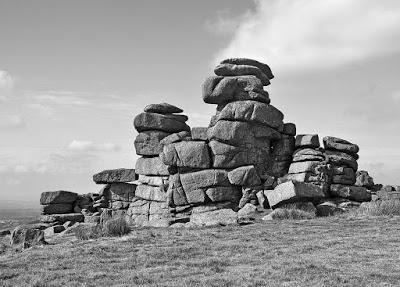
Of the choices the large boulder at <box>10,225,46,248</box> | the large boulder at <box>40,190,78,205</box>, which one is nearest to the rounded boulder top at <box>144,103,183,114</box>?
the large boulder at <box>40,190,78,205</box>

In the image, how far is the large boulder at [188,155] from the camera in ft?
157

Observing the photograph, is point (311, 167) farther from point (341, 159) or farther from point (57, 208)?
point (57, 208)

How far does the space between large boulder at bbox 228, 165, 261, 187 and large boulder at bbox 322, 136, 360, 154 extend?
9.92m

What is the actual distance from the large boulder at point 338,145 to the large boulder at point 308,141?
49.1 inches

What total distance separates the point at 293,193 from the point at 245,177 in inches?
310

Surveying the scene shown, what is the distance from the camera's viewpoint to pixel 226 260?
1969 centimetres

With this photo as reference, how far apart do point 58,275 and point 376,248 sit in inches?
605

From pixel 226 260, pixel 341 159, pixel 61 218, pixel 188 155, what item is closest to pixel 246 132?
pixel 188 155

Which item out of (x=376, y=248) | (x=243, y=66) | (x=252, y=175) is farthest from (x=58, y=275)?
(x=243, y=66)

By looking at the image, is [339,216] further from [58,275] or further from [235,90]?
[58,275]

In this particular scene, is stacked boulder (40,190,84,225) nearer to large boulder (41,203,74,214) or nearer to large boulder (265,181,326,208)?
large boulder (41,203,74,214)

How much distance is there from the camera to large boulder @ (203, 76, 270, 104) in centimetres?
5000

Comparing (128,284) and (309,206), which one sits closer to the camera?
(128,284)

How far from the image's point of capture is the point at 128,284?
622 inches
